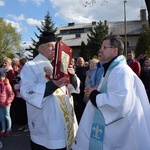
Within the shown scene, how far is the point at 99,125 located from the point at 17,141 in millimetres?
3712

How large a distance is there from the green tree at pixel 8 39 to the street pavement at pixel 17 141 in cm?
6006

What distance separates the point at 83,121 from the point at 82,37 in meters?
59.0

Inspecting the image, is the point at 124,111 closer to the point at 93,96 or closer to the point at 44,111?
the point at 93,96

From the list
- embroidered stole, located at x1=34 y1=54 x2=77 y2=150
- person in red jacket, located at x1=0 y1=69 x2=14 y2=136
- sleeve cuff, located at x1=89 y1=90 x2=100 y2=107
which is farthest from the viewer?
person in red jacket, located at x1=0 y1=69 x2=14 y2=136

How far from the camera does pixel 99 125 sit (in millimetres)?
2910

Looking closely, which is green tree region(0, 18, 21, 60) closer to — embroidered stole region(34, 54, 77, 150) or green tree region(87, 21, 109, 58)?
green tree region(87, 21, 109, 58)

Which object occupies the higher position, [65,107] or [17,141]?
[65,107]

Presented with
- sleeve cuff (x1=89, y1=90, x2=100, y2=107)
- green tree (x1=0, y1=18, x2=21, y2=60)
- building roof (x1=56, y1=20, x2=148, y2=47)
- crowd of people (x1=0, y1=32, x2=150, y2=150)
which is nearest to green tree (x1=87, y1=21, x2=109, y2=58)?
building roof (x1=56, y1=20, x2=148, y2=47)

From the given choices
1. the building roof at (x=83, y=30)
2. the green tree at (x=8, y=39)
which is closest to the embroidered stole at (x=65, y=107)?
the building roof at (x=83, y=30)

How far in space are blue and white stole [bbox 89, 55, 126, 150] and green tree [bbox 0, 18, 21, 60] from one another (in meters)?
63.9

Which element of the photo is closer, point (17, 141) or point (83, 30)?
point (17, 141)

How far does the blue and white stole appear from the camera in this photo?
2873 mm

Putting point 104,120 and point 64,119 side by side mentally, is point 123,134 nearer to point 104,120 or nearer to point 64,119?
point 104,120

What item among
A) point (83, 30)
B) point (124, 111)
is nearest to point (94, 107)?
point (124, 111)
